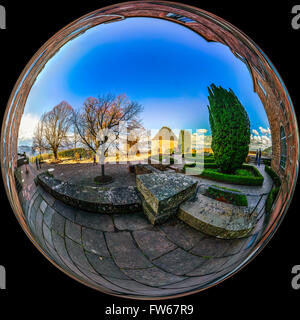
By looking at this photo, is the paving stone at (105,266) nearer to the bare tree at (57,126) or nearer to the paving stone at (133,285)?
the paving stone at (133,285)

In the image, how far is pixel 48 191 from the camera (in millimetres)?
1068

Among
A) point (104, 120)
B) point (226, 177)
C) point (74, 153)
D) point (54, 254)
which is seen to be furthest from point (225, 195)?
point (54, 254)

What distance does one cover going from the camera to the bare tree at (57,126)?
96cm

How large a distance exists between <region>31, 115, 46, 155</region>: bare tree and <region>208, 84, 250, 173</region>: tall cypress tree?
1.12m

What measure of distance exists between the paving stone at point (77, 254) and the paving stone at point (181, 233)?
0.62 meters

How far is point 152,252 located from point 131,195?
1.34 ft

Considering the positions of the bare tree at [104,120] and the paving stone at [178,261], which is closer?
the bare tree at [104,120]

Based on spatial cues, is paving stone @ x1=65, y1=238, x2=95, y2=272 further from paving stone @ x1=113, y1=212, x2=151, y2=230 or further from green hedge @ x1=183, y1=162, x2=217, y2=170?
green hedge @ x1=183, y1=162, x2=217, y2=170

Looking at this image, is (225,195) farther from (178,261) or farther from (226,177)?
(178,261)

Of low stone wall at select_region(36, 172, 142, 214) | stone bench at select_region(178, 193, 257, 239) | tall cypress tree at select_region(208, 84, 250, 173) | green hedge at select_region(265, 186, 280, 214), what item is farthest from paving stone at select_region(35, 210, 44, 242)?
green hedge at select_region(265, 186, 280, 214)

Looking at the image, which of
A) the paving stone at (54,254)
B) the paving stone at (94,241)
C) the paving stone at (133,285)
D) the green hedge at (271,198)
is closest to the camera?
the paving stone at (94,241)

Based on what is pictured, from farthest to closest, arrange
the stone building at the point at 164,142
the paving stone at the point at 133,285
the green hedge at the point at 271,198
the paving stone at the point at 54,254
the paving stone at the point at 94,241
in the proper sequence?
the paving stone at the point at 54,254 < the paving stone at the point at 133,285 < the green hedge at the point at 271,198 < the paving stone at the point at 94,241 < the stone building at the point at 164,142

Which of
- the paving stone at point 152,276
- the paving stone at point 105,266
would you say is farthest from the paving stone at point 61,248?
the paving stone at point 152,276

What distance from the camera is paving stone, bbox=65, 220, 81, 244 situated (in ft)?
3.34
